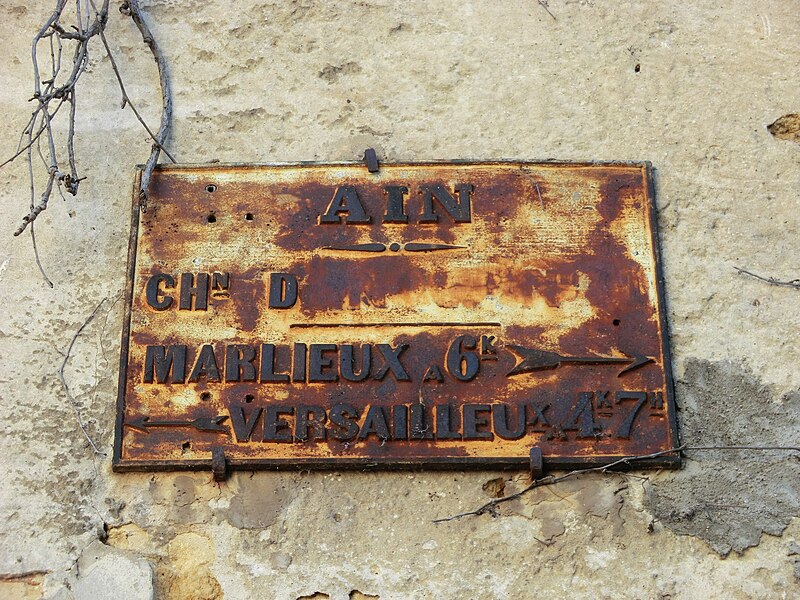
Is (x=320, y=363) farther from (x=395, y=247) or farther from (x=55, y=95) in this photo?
(x=55, y=95)

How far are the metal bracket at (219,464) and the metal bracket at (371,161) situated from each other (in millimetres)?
1045

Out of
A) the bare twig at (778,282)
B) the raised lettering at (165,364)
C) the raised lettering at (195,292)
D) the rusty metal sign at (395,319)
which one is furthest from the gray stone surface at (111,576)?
the bare twig at (778,282)

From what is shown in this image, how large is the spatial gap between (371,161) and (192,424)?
1038 millimetres

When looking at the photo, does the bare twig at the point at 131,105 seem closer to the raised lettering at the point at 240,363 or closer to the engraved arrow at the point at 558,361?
the raised lettering at the point at 240,363

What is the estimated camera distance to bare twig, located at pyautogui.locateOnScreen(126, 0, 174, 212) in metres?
3.25

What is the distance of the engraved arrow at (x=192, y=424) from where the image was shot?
295cm

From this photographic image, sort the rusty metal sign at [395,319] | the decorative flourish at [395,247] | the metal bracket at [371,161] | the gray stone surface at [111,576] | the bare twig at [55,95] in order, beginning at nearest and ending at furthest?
1. the gray stone surface at [111,576]
2. the rusty metal sign at [395,319]
3. the bare twig at [55,95]
4. the decorative flourish at [395,247]
5. the metal bracket at [371,161]

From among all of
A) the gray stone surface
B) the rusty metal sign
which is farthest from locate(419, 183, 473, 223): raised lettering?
the gray stone surface

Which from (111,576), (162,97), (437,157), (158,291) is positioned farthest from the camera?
(162,97)

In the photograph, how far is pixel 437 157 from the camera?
3.36 m

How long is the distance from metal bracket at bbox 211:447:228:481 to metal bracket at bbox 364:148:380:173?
1.05 metres

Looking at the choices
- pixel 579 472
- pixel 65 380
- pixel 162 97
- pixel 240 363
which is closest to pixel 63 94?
pixel 162 97

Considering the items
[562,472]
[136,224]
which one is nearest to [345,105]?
[136,224]

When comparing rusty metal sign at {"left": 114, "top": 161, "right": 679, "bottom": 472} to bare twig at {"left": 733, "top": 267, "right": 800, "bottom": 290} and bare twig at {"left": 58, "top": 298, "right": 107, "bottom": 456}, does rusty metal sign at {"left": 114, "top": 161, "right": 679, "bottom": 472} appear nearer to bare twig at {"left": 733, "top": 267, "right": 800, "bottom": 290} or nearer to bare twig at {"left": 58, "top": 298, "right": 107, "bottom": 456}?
bare twig at {"left": 58, "top": 298, "right": 107, "bottom": 456}
